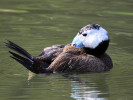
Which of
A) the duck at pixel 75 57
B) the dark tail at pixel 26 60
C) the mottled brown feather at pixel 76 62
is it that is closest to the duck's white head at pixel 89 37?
the duck at pixel 75 57

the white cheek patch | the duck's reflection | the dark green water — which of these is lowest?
the duck's reflection

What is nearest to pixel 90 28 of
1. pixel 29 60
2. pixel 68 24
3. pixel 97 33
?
pixel 97 33

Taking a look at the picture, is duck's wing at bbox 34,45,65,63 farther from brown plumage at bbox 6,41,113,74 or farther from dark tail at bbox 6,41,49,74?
A: dark tail at bbox 6,41,49,74

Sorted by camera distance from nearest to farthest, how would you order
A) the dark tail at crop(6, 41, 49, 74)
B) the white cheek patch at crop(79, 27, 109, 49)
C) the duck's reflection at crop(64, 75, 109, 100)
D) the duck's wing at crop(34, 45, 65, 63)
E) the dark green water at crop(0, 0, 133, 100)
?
the duck's reflection at crop(64, 75, 109, 100) → the dark green water at crop(0, 0, 133, 100) → the dark tail at crop(6, 41, 49, 74) → the duck's wing at crop(34, 45, 65, 63) → the white cheek patch at crop(79, 27, 109, 49)

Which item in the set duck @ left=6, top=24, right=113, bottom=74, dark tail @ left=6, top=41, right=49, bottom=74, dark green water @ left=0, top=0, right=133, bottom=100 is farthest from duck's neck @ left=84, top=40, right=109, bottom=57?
dark tail @ left=6, top=41, right=49, bottom=74

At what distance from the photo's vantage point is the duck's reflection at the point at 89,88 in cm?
585

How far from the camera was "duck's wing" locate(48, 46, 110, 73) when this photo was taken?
6770 millimetres

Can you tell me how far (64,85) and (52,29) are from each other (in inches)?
145

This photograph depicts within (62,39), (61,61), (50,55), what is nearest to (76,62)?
(61,61)

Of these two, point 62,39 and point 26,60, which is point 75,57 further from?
point 62,39

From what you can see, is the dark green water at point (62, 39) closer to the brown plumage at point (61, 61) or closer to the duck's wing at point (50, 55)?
the brown plumage at point (61, 61)

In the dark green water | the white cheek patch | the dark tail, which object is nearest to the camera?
the dark green water

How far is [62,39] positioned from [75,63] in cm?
225

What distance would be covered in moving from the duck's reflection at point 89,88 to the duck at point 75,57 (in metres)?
0.24
